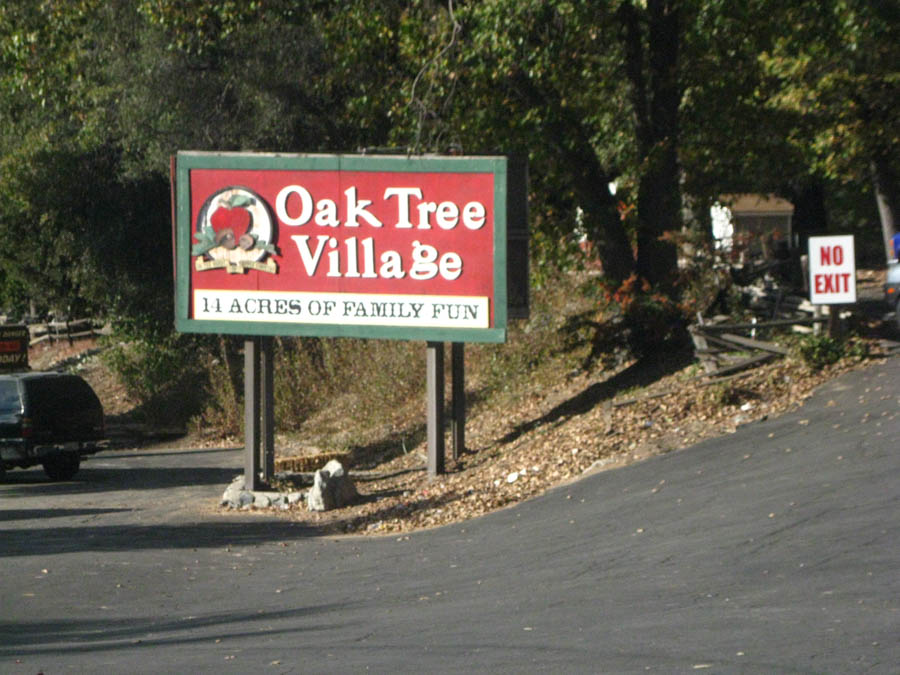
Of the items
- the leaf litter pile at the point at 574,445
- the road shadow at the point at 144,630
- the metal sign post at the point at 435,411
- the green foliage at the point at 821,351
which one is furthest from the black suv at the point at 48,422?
the green foliage at the point at 821,351

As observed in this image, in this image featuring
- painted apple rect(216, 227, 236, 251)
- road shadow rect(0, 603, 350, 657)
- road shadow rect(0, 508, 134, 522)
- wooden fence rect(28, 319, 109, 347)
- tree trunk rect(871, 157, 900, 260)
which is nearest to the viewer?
road shadow rect(0, 603, 350, 657)

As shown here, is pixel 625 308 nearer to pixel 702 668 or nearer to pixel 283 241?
pixel 283 241

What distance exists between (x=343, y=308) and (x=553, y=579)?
743 centimetres

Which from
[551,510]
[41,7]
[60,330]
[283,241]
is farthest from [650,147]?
[60,330]

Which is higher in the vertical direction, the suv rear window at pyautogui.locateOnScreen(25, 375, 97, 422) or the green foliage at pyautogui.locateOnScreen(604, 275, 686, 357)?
the green foliage at pyautogui.locateOnScreen(604, 275, 686, 357)

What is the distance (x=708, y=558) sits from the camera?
9797 millimetres

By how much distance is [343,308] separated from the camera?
16766 mm

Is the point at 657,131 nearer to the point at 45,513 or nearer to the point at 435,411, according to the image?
the point at 435,411

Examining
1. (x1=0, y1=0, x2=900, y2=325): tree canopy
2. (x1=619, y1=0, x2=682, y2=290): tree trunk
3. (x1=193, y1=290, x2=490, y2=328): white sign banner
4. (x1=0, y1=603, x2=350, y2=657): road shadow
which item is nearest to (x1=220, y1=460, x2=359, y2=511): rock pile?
(x1=193, y1=290, x2=490, y2=328): white sign banner

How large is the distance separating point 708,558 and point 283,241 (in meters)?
9.10

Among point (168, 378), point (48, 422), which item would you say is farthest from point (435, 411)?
point (168, 378)

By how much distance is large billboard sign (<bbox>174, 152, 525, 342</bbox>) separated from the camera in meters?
16.3

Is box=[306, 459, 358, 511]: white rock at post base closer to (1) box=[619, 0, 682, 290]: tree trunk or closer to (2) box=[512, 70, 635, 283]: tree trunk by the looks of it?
(2) box=[512, 70, 635, 283]: tree trunk

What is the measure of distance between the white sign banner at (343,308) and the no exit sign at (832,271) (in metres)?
4.47
